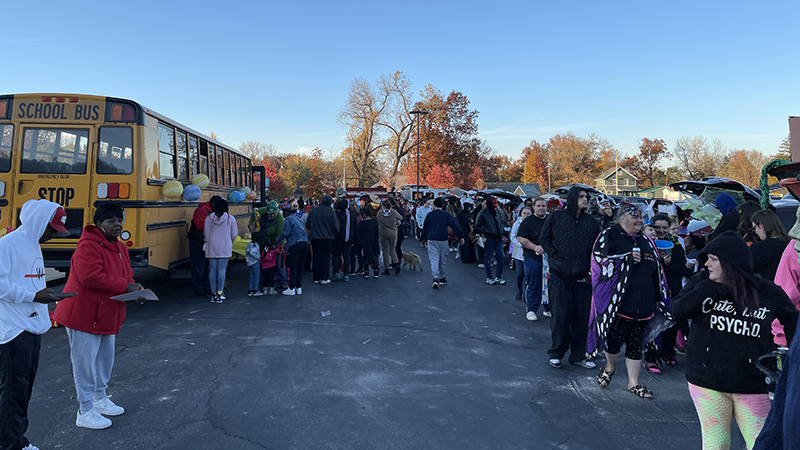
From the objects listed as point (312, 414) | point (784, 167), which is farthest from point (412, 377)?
point (784, 167)

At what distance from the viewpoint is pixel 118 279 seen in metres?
3.82

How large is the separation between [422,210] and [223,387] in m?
13.8

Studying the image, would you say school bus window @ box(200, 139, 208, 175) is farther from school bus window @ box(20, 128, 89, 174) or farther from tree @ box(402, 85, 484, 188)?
tree @ box(402, 85, 484, 188)

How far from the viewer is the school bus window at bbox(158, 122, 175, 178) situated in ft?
25.8

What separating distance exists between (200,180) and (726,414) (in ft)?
29.1

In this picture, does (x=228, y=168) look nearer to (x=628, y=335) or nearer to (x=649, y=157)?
(x=628, y=335)

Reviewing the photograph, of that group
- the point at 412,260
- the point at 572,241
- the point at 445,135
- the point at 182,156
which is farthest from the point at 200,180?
the point at 445,135

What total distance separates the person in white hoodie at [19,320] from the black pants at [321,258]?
7004 mm

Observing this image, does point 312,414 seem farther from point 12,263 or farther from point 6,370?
point 12,263

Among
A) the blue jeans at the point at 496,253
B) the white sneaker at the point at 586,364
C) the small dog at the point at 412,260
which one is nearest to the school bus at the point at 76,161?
the white sneaker at the point at 586,364

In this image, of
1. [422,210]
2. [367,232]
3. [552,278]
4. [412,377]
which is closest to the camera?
[412,377]

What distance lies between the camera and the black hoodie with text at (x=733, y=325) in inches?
105

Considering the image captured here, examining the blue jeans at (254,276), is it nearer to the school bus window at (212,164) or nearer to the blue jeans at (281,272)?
the blue jeans at (281,272)

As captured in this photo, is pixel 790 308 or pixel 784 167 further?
pixel 784 167
